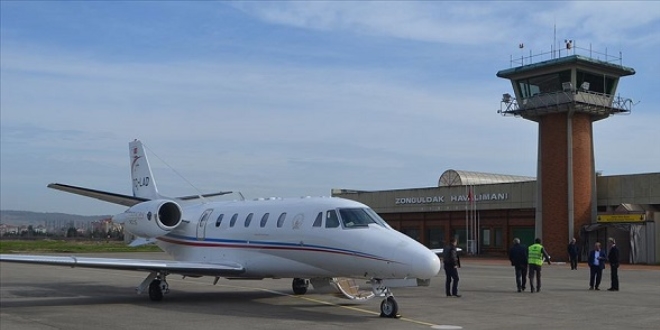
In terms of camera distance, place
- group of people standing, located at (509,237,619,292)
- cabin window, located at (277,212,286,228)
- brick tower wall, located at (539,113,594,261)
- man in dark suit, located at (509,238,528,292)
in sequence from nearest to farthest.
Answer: cabin window, located at (277,212,286,228) < group of people standing, located at (509,237,619,292) < man in dark suit, located at (509,238,528,292) < brick tower wall, located at (539,113,594,261)

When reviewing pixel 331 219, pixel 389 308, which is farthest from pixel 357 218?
pixel 389 308

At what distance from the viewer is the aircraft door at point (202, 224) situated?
71.8ft

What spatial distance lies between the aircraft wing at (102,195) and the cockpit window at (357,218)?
29.4 ft

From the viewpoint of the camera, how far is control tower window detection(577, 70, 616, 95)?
48.7m

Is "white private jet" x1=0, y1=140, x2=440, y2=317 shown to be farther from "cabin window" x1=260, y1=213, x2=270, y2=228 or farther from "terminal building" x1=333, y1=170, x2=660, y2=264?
"terminal building" x1=333, y1=170, x2=660, y2=264

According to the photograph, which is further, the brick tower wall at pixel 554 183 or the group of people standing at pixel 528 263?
the brick tower wall at pixel 554 183

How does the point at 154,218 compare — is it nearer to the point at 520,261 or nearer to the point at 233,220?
the point at 233,220

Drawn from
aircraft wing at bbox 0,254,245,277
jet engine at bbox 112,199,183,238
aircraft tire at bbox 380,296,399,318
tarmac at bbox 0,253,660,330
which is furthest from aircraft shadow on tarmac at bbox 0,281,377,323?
jet engine at bbox 112,199,183,238

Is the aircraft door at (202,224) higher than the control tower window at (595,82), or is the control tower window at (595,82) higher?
the control tower window at (595,82)

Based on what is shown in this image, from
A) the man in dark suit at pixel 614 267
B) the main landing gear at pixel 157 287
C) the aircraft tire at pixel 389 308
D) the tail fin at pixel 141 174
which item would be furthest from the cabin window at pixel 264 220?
the man in dark suit at pixel 614 267

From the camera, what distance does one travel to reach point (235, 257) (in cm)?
2006

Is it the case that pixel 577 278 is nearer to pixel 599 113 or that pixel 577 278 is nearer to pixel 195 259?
pixel 195 259

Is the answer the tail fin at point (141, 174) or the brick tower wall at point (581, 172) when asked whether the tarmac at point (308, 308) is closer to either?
the tail fin at point (141, 174)

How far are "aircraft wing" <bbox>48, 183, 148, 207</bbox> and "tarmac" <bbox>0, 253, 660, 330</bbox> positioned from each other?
2.87m
